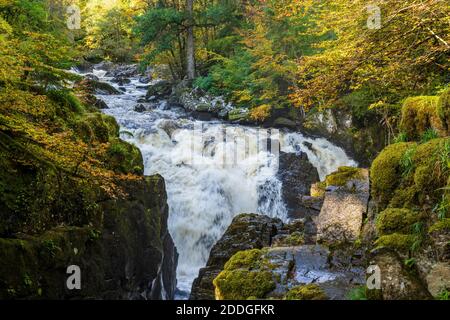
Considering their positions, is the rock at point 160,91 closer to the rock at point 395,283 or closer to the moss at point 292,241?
the moss at point 292,241

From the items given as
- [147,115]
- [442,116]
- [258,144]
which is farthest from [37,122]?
[147,115]

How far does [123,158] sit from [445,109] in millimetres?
6997

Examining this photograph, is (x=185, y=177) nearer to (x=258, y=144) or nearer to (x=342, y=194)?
(x=258, y=144)

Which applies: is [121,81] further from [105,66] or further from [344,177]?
[344,177]

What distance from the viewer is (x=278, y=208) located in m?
14.0

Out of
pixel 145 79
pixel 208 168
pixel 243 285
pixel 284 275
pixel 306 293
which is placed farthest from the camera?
pixel 145 79

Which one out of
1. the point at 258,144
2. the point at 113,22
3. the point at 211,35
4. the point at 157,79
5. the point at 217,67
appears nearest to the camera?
the point at 258,144

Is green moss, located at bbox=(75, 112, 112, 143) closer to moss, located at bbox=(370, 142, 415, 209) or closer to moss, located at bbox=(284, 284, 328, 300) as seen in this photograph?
moss, located at bbox=(284, 284, 328, 300)

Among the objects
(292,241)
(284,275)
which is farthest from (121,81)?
(284,275)

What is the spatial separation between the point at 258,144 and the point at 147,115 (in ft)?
20.1

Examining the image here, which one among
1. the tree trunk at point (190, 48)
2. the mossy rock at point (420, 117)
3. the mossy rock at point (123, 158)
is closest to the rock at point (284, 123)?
the tree trunk at point (190, 48)

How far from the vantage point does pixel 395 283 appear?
377 centimetres

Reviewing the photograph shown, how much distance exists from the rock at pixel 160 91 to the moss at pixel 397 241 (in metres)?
20.4

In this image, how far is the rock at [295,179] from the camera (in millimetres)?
13852
